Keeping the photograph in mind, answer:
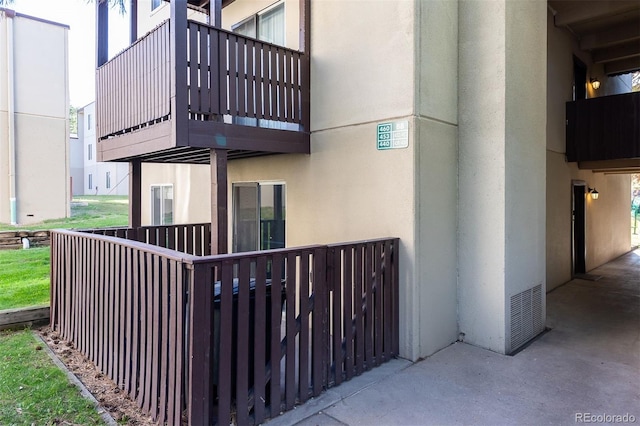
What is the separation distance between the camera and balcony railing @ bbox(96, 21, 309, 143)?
4289mm

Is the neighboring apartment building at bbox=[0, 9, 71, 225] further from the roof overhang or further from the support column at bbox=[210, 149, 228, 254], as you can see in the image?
the roof overhang

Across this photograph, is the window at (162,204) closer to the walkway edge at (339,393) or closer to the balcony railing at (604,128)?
the walkway edge at (339,393)

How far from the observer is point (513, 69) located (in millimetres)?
4723

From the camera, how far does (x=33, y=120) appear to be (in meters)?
15.1

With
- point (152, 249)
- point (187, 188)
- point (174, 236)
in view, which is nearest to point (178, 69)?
point (152, 249)

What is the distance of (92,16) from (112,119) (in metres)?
1.85

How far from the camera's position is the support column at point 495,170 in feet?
15.0

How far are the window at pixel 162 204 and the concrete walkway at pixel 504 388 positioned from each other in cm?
628

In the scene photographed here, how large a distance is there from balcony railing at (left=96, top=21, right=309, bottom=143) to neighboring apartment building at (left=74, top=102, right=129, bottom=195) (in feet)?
92.2

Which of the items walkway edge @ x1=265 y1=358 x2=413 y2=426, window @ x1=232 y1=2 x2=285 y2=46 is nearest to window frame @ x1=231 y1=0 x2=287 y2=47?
window @ x1=232 y1=2 x2=285 y2=46

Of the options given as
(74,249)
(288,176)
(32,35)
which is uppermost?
(32,35)

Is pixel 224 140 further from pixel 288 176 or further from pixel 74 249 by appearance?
pixel 74 249

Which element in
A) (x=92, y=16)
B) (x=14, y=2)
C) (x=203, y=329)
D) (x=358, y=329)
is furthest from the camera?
(x=92, y=16)

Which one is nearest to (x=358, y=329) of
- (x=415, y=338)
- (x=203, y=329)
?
(x=415, y=338)
